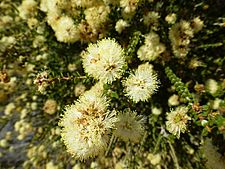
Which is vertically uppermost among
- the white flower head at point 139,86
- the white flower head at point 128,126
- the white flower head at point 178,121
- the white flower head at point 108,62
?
the white flower head at point 108,62

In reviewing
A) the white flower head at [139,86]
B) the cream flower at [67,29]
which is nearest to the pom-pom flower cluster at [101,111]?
the white flower head at [139,86]

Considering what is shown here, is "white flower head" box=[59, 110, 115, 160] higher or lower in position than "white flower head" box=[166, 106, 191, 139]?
higher

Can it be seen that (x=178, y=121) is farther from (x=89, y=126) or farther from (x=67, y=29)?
(x=67, y=29)

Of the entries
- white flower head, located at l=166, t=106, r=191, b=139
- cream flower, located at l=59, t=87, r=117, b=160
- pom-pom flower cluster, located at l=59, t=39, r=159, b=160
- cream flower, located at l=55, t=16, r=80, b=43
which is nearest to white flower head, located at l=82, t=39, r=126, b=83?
pom-pom flower cluster, located at l=59, t=39, r=159, b=160

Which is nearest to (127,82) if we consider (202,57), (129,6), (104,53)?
(104,53)

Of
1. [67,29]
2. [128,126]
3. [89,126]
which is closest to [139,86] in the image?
[128,126]

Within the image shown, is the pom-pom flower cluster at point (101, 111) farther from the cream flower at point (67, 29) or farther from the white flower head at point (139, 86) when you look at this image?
the cream flower at point (67, 29)

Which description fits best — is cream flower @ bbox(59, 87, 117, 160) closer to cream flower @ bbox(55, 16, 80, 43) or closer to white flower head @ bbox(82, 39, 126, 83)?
white flower head @ bbox(82, 39, 126, 83)

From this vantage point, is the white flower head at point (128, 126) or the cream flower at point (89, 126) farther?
the white flower head at point (128, 126)
